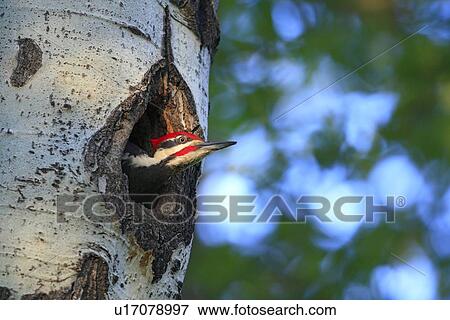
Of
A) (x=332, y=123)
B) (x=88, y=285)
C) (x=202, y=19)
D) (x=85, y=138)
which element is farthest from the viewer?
(x=332, y=123)

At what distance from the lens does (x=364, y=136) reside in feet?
19.5

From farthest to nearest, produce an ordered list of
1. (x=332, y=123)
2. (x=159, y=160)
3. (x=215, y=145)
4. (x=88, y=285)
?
(x=332, y=123), (x=159, y=160), (x=215, y=145), (x=88, y=285)

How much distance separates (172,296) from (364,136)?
9.64 ft

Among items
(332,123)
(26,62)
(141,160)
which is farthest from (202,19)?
(332,123)

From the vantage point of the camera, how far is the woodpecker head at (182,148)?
3854 mm

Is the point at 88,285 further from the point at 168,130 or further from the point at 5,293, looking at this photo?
the point at 168,130

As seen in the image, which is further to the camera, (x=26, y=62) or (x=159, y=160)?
(x=159, y=160)

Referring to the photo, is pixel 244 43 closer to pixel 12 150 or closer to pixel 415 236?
pixel 415 236

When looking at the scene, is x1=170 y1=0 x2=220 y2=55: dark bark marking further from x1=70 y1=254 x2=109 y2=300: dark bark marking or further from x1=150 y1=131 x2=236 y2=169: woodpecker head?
x1=70 y1=254 x2=109 y2=300: dark bark marking

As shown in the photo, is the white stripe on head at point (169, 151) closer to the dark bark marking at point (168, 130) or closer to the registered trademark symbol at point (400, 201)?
the dark bark marking at point (168, 130)

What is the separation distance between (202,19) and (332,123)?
2.34 meters

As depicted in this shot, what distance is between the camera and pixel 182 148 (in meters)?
3.84

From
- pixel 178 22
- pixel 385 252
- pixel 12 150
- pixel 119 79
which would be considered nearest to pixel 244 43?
pixel 385 252

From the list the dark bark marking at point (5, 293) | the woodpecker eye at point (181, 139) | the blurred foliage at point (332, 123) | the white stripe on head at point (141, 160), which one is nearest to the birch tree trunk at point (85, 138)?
the dark bark marking at point (5, 293)
